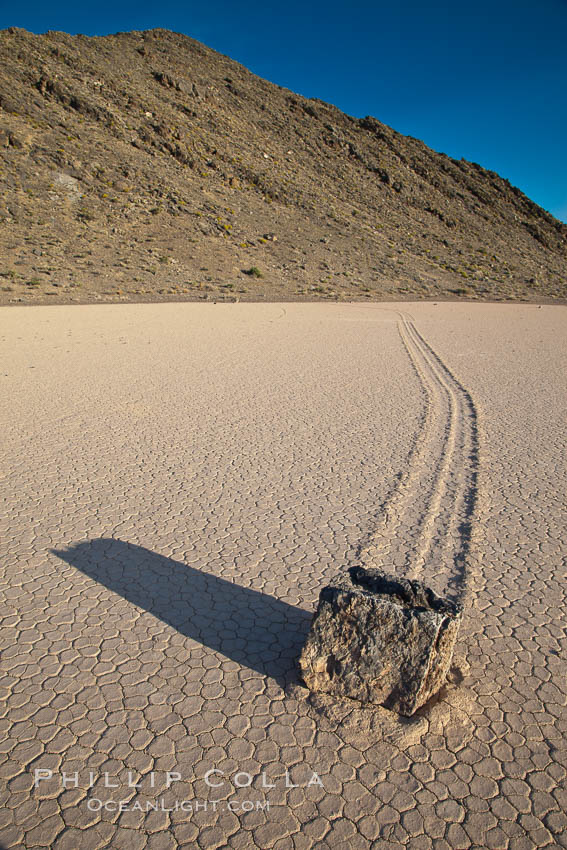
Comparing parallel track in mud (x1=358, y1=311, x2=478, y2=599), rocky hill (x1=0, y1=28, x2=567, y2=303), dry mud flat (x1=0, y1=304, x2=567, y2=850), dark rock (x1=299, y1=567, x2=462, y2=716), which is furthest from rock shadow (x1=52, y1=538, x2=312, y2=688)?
rocky hill (x1=0, y1=28, x2=567, y2=303)

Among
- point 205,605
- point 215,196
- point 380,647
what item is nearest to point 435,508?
point 205,605

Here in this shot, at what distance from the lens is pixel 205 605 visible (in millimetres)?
3750

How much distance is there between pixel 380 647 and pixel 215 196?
48394 mm

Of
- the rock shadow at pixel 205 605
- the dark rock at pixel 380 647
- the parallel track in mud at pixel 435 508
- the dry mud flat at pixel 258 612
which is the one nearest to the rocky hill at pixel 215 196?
the dry mud flat at pixel 258 612

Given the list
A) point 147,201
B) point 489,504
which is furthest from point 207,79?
point 489,504

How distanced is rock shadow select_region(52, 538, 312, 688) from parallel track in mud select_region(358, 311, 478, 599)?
40.2 inches

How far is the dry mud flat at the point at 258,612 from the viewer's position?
2.38m

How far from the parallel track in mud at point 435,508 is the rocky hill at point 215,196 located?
68.7 feet

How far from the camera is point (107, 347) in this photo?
13531 millimetres

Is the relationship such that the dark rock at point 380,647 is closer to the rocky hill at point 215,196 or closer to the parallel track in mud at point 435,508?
the parallel track in mud at point 435,508

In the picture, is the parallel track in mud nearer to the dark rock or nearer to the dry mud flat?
the dry mud flat

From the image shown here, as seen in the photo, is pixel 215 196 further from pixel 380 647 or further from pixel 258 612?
pixel 380 647

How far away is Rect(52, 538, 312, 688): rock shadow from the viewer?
3.31m

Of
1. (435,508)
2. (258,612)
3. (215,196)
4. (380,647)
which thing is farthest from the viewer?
(215,196)
